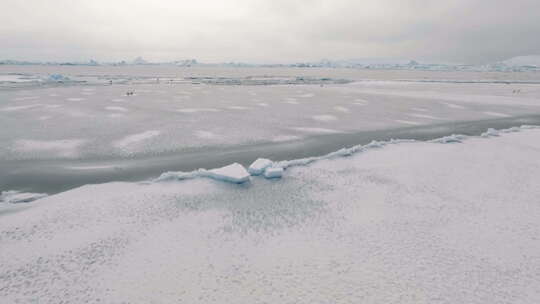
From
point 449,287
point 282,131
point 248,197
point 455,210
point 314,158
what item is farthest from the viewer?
point 282,131

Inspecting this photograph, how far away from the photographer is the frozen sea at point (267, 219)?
148 inches

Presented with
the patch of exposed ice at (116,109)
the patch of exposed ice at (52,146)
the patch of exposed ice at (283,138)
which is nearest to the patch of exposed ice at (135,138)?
the patch of exposed ice at (52,146)

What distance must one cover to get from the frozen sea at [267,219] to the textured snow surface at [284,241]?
0.07ft

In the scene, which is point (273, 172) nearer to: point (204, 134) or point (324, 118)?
point (204, 134)

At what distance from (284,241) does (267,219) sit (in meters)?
0.76

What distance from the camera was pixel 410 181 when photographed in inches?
279

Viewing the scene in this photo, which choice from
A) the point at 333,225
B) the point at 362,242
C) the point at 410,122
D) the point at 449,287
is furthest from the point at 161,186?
the point at 410,122

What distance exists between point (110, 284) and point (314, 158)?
5946mm

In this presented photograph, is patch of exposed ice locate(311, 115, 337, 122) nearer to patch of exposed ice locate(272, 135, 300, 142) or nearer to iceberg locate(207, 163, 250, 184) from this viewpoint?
patch of exposed ice locate(272, 135, 300, 142)

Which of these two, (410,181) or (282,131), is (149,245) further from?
(282,131)

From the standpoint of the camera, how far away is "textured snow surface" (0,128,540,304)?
368 cm

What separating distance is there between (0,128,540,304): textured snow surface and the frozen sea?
2cm

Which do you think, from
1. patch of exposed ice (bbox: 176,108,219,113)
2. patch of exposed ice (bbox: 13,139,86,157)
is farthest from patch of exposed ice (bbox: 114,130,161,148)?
patch of exposed ice (bbox: 176,108,219,113)

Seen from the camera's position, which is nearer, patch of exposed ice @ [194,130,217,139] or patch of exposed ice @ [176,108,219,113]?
patch of exposed ice @ [194,130,217,139]
